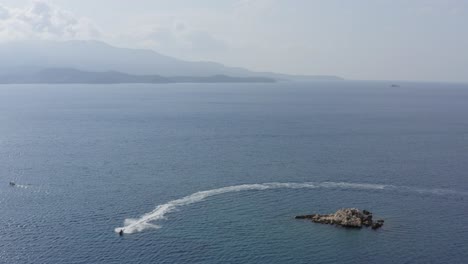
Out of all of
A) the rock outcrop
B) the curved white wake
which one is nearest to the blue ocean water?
the curved white wake

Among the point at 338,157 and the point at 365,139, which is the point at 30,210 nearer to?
the point at 338,157

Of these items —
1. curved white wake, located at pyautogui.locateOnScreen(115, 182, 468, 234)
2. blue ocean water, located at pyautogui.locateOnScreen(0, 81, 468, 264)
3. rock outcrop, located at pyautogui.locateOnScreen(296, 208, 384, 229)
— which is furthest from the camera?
rock outcrop, located at pyautogui.locateOnScreen(296, 208, 384, 229)

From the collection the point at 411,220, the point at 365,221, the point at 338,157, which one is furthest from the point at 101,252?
the point at 338,157

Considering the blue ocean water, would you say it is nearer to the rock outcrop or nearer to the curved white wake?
the curved white wake

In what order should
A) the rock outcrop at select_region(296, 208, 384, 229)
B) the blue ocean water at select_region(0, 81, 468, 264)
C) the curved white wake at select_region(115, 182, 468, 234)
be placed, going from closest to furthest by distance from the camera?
1. the blue ocean water at select_region(0, 81, 468, 264)
2. the curved white wake at select_region(115, 182, 468, 234)
3. the rock outcrop at select_region(296, 208, 384, 229)

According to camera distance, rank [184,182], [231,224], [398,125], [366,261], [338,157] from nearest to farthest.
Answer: [366,261], [231,224], [184,182], [338,157], [398,125]

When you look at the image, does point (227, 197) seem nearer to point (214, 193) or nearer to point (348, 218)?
point (214, 193)

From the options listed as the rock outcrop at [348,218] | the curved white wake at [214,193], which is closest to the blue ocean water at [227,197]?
the curved white wake at [214,193]
